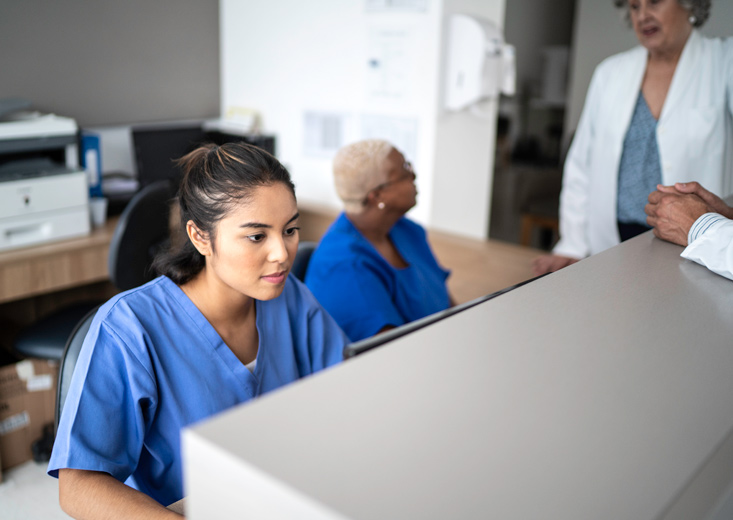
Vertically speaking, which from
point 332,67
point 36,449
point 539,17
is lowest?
point 36,449

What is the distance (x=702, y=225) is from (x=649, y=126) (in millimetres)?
1096

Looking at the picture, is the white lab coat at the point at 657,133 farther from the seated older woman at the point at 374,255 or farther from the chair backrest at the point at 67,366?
the chair backrest at the point at 67,366

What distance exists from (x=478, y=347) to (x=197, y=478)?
0.92 ft

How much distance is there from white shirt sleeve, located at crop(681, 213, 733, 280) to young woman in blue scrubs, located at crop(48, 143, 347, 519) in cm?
66

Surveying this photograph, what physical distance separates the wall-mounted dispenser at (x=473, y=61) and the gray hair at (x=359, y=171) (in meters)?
1.02

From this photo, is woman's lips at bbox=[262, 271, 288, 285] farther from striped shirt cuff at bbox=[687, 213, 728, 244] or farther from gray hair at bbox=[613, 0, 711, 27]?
gray hair at bbox=[613, 0, 711, 27]

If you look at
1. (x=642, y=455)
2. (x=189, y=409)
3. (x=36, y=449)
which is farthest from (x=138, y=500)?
(x=36, y=449)

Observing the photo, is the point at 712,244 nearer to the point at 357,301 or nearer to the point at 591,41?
the point at 357,301

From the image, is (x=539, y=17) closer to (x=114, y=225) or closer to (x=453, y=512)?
(x=114, y=225)

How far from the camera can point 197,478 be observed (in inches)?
16.4

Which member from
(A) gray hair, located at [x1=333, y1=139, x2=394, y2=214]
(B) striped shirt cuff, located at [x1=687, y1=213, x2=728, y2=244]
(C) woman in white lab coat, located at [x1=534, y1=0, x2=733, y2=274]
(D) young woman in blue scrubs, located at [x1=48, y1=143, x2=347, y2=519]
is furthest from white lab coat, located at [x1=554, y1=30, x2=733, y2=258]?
(D) young woman in blue scrubs, located at [x1=48, y1=143, x2=347, y2=519]

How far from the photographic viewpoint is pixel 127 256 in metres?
2.41

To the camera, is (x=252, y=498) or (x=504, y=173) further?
(x=504, y=173)

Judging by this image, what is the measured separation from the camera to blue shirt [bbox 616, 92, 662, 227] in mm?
1888
